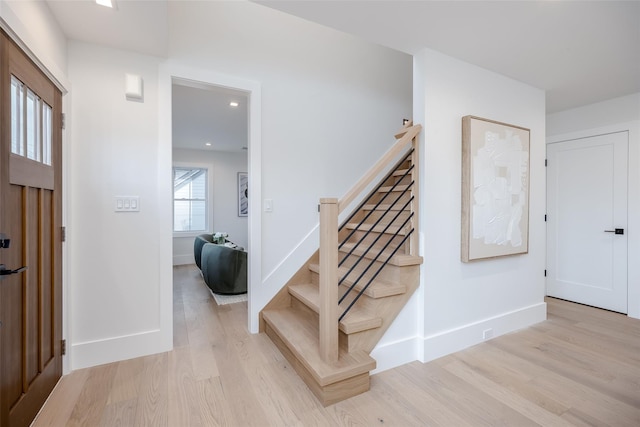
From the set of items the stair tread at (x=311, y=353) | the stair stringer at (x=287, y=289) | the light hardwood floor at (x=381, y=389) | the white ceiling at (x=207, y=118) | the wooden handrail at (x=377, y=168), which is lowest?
the light hardwood floor at (x=381, y=389)

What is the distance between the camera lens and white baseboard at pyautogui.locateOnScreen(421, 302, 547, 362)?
86.5 inches

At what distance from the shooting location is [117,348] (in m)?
2.15

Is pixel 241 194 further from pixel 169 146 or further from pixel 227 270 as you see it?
pixel 169 146

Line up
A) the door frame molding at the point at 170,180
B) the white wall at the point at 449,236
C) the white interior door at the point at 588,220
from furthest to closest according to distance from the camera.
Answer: the white interior door at the point at 588,220 → the door frame molding at the point at 170,180 → the white wall at the point at 449,236

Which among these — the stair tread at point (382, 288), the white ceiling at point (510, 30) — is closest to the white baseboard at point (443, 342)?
the stair tread at point (382, 288)

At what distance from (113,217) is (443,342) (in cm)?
262

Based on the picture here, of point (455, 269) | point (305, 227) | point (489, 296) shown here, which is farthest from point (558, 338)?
point (305, 227)

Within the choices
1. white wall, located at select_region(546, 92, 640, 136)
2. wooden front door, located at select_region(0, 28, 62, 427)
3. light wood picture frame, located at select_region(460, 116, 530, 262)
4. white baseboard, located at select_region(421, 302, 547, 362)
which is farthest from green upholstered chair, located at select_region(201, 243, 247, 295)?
white wall, located at select_region(546, 92, 640, 136)

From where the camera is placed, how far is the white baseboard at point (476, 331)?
220 centimetres

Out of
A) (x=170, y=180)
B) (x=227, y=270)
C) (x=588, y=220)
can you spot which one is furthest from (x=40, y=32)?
(x=588, y=220)

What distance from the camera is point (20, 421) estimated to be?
140 centimetres

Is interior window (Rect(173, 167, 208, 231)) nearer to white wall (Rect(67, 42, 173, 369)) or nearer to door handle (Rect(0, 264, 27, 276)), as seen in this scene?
white wall (Rect(67, 42, 173, 369))

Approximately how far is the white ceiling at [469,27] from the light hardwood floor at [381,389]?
2258 mm

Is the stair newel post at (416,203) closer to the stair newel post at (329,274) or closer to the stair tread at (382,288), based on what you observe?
the stair tread at (382,288)
